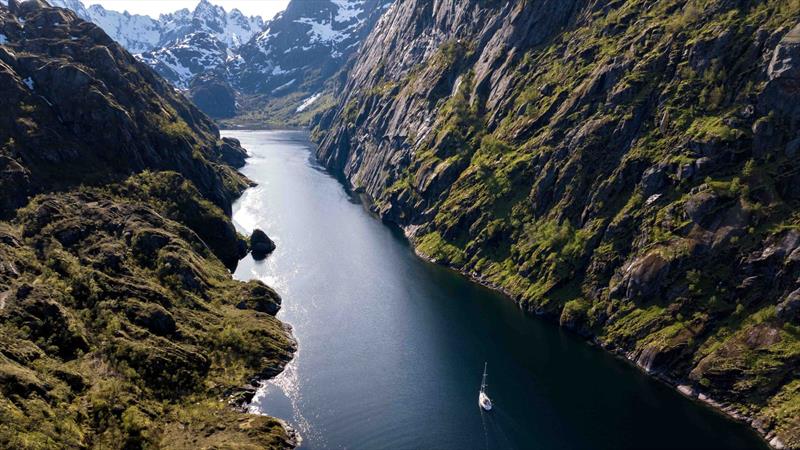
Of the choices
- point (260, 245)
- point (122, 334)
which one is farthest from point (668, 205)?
point (260, 245)

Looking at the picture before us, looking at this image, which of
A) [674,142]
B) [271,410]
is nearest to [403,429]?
[271,410]

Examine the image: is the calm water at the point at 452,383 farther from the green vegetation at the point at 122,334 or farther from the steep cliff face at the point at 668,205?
the green vegetation at the point at 122,334

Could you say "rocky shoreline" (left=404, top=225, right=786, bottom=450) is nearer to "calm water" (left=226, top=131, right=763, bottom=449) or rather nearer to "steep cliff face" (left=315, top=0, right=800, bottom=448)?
"steep cliff face" (left=315, top=0, right=800, bottom=448)

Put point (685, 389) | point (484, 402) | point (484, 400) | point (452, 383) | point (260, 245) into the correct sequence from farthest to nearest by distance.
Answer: point (260, 245), point (452, 383), point (685, 389), point (484, 400), point (484, 402)

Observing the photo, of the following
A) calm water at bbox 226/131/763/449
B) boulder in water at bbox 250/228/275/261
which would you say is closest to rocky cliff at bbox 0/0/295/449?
boulder in water at bbox 250/228/275/261

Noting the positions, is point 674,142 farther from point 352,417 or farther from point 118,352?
point 118,352

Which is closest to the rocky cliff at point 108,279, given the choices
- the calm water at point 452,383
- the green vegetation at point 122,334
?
the green vegetation at point 122,334

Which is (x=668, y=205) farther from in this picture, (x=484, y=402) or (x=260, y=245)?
(x=260, y=245)
